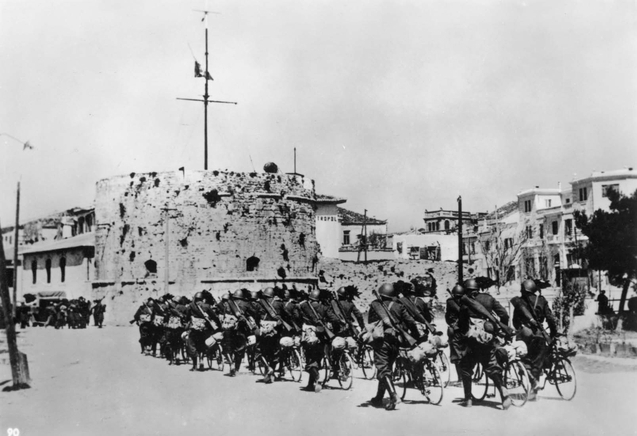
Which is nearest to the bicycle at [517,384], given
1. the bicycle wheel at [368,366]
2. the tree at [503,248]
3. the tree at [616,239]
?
the bicycle wheel at [368,366]

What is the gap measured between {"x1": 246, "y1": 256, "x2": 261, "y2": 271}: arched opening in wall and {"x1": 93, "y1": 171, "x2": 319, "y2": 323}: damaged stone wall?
42mm

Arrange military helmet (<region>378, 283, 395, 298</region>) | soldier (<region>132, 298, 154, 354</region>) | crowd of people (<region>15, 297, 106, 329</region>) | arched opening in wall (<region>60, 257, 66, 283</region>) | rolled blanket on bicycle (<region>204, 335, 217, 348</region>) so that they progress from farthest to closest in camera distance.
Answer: arched opening in wall (<region>60, 257, 66, 283</region>) < crowd of people (<region>15, 297, 106, 329</region>) < soldier (<region>132, 298, 154, 354</region>) < rolled blanket on bicycle (<region>204, 335, 217, 348</region>) < military helmet (<region>378, 283, 395, 298</region>)

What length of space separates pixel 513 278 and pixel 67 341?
91.9 ft

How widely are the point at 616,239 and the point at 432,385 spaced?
9.15 metres

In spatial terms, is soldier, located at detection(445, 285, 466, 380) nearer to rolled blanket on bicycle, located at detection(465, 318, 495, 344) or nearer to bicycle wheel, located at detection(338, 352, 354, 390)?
rolled blanket on bicycle, located at detection(465, 318, 495, 344)

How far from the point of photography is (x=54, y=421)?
9609 mm

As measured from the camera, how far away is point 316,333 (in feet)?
34.3

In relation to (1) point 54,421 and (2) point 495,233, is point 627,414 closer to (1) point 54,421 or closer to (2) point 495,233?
(1) point 54,421

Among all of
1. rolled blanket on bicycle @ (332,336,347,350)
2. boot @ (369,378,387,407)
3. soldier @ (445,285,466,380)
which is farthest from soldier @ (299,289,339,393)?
soldier @ (445,285,466,380)

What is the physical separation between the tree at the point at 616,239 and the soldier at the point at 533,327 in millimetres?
7853

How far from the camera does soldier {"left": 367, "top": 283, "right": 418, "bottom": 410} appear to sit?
8922 millimetres

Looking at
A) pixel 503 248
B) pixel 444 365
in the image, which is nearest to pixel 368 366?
pixel 444 365

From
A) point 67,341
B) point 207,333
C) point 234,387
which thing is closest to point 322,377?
point 234,387

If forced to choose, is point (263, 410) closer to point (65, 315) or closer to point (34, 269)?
point (65, 315)
